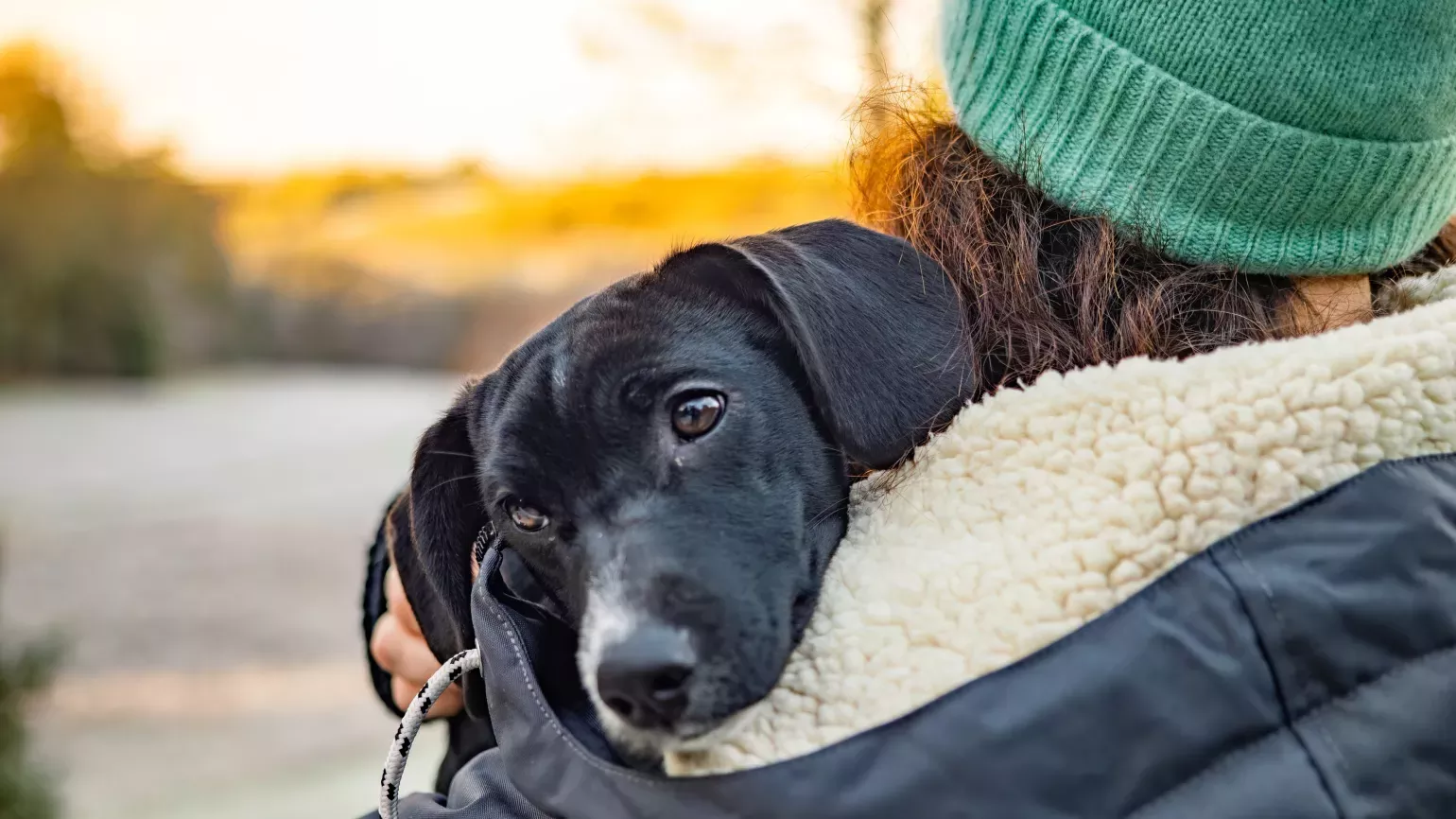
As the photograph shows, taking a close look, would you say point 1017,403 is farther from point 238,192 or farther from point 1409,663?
point 238,192

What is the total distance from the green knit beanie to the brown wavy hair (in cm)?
4

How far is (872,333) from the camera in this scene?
1400mm

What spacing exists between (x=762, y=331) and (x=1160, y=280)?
1.63ft

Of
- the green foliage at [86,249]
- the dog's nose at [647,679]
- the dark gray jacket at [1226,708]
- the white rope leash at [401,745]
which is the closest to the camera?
the dark gray jacket at [1226,708]

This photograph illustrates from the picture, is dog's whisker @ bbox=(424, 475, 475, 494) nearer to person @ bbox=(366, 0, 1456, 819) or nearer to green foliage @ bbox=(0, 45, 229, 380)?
person @ bbox=(366, 0, 1456, 819)

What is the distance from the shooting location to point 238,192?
35.8 feet

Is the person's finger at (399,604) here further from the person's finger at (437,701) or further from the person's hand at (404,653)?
the person's finger at (437,701)

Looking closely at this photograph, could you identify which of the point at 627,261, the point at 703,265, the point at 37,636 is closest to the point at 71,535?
the point at 37,636

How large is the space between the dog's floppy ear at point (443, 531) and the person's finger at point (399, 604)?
17 centimetres

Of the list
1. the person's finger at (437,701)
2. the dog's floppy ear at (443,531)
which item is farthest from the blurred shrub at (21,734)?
the dog's floppy ear at (443,531)

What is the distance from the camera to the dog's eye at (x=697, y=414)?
4.66 feet

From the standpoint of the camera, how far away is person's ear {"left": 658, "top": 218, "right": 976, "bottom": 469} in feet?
4.50

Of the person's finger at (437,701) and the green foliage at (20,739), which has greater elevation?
the person's finger at (437,701)

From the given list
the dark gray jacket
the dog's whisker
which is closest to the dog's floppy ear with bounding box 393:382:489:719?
the dog's whisker
